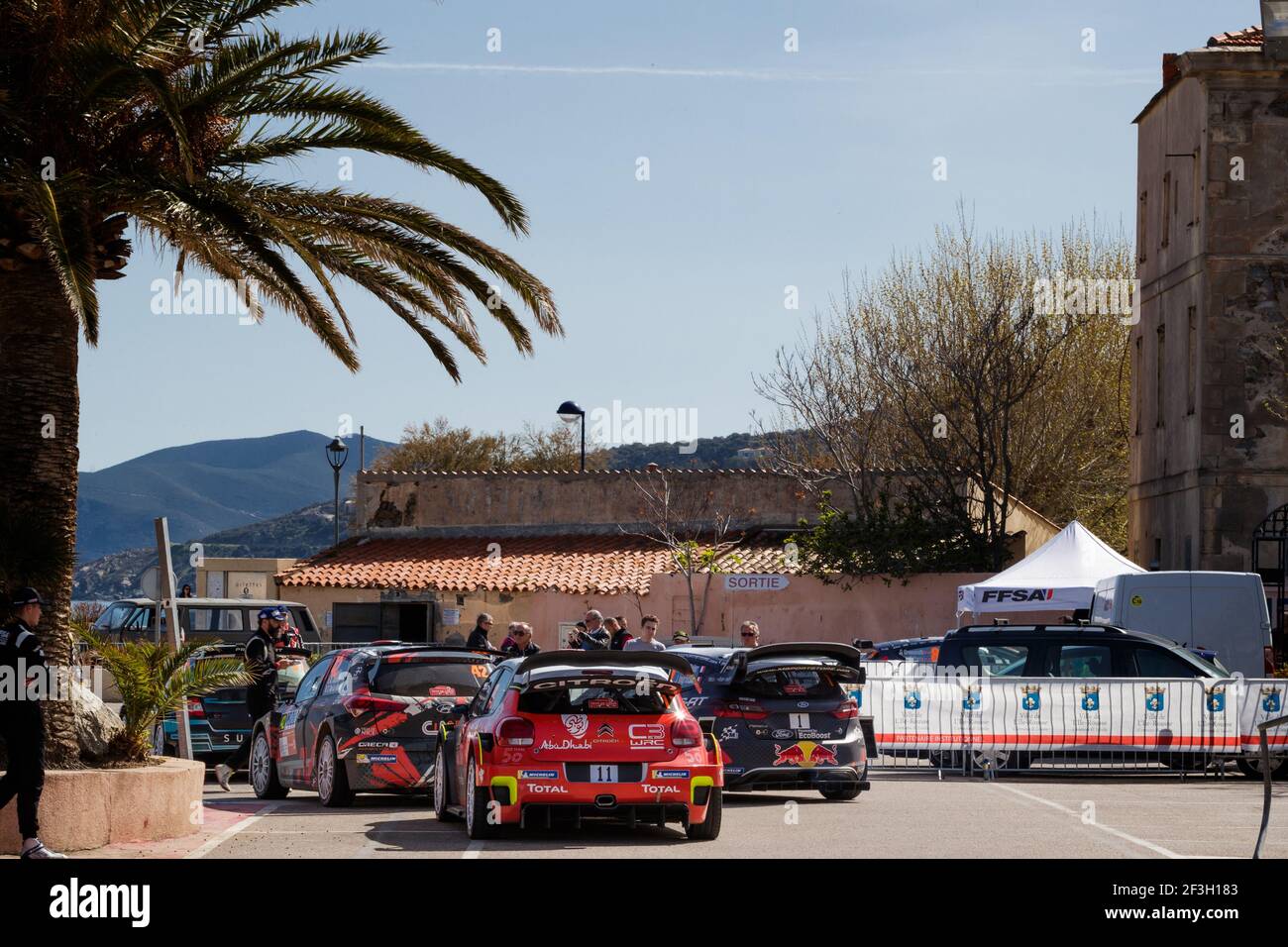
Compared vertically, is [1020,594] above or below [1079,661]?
above

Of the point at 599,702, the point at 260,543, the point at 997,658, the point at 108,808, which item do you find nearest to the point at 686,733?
the point at 599,702

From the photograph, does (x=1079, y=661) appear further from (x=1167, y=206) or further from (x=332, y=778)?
(x=1167, y=206)

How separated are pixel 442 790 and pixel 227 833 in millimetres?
2024

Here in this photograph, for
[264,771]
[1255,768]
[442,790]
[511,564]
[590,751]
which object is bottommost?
[1255,768]

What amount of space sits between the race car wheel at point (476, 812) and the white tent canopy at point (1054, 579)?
1694 centimetres

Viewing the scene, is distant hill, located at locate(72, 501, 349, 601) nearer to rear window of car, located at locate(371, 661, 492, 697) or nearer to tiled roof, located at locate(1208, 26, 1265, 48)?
tiled roof, located at locate(1208, 26, 1265, 48)

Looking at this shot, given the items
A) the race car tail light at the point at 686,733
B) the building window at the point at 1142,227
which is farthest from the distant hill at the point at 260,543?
the race car tail light at the point at 686,733

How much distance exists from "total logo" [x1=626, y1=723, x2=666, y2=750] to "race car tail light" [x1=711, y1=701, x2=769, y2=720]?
395cm

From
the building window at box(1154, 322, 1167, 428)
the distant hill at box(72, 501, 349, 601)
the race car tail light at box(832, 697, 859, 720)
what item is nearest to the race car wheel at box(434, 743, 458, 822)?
the race car tail light at box(832, 697, 859, 720)

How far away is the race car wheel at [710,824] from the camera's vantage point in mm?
14688

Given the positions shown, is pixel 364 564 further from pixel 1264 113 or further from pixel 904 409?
pixel 1264 113

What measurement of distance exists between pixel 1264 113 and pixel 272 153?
77.3ft

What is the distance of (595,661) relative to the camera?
48.3 ft
